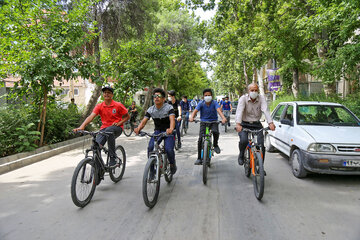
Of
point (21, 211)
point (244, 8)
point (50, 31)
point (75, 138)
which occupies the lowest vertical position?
point (21, 211)

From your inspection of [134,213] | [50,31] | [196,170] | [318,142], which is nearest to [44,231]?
[134,213]

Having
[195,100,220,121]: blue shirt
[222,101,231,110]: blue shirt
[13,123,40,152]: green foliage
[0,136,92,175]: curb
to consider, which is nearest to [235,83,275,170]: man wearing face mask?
[195,100,220,121]: blue shirt

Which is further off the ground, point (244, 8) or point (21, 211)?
point (244, 8)

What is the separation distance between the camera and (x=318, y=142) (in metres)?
4.80

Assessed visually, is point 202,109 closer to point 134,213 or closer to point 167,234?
point 134,213

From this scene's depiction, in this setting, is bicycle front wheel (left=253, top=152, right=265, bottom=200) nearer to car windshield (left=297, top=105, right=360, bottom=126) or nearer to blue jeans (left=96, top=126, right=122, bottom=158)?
car windshield (left=297, top=105, right=360, bottom=126)

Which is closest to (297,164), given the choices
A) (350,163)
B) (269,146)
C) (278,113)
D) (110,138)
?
(350,163)

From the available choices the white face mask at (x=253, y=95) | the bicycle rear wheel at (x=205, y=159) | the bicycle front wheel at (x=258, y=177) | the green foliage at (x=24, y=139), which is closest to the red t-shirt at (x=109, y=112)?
the bicycle rear wheel at (x=205, y=159)

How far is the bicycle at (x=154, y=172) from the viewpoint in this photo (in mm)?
3740

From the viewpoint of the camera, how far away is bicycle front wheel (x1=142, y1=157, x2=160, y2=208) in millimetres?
3721

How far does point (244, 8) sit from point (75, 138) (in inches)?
361

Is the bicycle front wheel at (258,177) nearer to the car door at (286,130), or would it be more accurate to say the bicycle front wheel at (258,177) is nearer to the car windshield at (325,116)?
the car door at (286,130)

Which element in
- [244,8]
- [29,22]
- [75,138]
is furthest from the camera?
[244,8]

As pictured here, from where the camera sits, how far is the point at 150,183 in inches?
154
